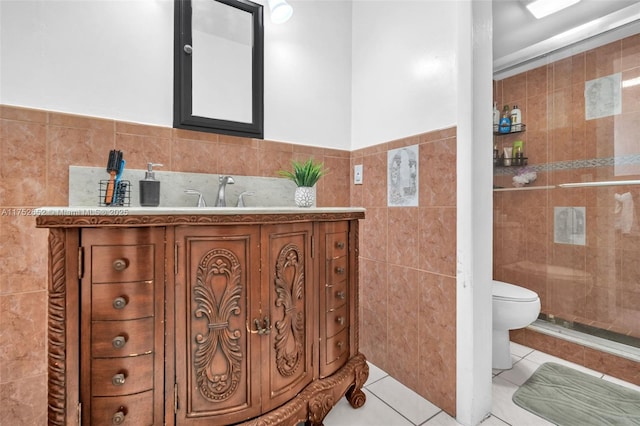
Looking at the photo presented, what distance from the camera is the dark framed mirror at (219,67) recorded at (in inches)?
55.4

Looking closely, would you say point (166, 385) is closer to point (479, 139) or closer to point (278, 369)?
point (278, 369)

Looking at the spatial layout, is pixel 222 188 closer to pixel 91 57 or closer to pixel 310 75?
pixel 91 57

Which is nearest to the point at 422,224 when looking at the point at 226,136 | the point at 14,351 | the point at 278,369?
the point at 278,369

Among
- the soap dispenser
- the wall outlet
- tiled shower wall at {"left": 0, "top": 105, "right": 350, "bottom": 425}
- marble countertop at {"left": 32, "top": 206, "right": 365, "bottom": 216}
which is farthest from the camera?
the wall outlet

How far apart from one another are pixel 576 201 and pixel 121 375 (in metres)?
2.86

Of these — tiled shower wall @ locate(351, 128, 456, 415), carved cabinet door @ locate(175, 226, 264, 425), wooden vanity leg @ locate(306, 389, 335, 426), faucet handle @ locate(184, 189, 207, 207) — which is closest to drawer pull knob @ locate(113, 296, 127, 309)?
carved cabinet door @ locate(175, 226, 264, 425)

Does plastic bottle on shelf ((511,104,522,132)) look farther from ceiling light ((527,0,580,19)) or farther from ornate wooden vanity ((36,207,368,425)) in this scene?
ornate wooden vanity ((36,207,368,425))

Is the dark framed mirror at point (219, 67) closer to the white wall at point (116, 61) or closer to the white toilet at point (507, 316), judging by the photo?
the white wall at point (116, 61)

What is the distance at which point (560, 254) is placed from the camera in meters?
2.20

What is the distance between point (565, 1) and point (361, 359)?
2474 mm

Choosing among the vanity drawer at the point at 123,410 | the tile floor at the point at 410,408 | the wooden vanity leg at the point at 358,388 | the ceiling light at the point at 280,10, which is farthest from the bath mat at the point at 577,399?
the ceiling light at the point at 280,10

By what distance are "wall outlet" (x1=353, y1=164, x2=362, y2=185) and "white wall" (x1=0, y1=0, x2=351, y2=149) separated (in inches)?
15.3

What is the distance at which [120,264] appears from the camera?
0.81m

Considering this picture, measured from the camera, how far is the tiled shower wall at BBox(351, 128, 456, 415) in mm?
1389
